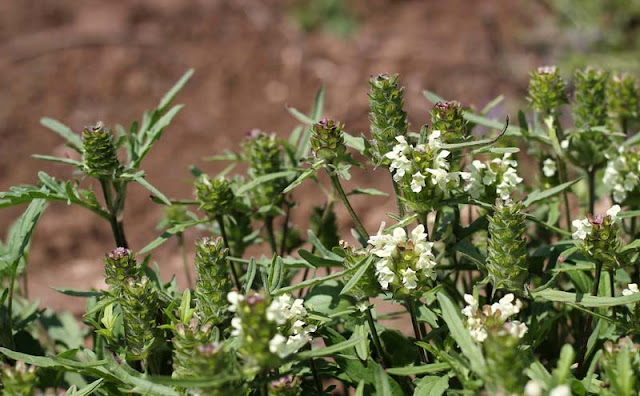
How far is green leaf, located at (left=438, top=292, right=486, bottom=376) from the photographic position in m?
1.88

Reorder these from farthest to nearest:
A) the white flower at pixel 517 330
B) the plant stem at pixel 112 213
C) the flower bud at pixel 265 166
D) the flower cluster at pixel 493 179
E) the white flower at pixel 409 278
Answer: the flower bud at pixel 265 166 < the plant stem at pixel 112 213 < the flower cluster at pixel 493 179 < the white flower at pixel 409 278 < the white flower at pixel 517 330

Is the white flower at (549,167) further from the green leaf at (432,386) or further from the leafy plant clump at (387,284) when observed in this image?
the green leaf at (432,386)

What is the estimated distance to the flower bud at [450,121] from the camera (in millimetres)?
2338

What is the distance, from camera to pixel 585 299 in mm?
2176

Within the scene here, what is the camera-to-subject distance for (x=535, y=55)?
26.0ft

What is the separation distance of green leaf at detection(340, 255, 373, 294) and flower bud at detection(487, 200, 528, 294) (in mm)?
349

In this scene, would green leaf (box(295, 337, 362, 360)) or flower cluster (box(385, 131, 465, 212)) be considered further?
flower cluster (box(385, 131, 465, 212))

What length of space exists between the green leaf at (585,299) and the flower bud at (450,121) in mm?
500

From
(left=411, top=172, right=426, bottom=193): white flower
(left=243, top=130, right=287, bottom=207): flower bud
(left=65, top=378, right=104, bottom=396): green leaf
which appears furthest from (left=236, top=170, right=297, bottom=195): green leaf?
(left=65, top=378, right=104, bottom=396): green leaf

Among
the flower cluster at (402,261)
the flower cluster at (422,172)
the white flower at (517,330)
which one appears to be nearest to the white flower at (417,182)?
the flower cluster at (422,172)

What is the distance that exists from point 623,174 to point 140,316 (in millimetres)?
1686

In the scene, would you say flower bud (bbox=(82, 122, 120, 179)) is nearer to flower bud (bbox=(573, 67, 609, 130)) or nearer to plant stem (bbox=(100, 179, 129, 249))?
plant stem (bbox=(100, 179, 129, 249))

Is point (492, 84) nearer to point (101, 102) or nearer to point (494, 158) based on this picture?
point (101, 102)

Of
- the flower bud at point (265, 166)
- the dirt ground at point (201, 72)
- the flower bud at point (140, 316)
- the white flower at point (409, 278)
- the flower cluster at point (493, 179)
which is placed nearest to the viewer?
the white flower at point (409, 278)
